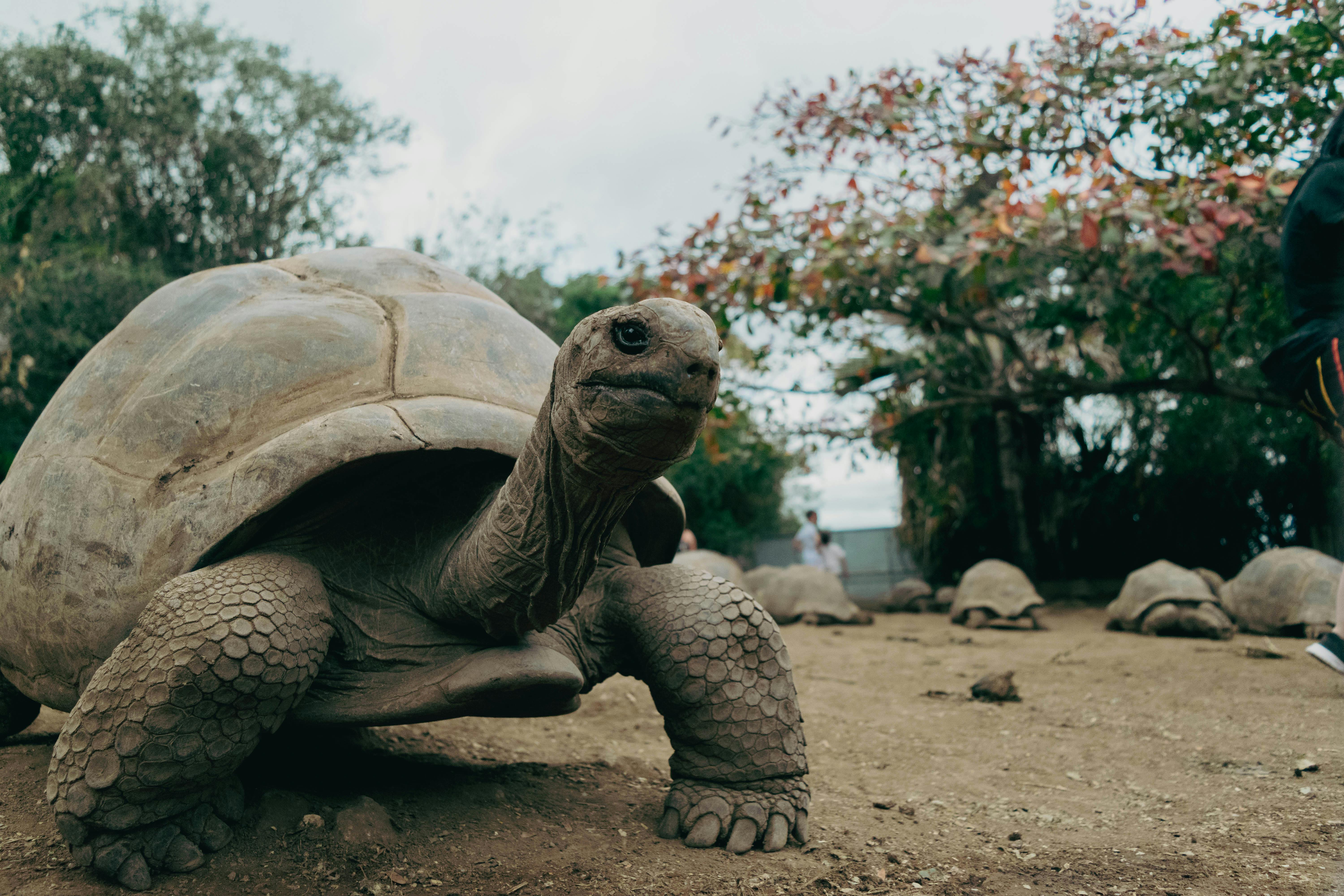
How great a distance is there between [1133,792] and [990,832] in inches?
23.9

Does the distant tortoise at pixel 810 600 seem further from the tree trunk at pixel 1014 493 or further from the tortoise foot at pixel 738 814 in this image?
the tortoise foot at pixel 738 814

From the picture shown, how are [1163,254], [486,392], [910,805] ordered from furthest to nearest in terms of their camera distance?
1. [1163,254]
2. [910,805]
3. [486,392]

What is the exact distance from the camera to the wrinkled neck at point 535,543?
1.47 metres

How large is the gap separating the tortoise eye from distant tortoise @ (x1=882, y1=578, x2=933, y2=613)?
29.0ft

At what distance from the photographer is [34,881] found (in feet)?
5.43

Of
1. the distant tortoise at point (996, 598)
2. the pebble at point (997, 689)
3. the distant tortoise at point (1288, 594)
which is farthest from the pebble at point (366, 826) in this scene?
the distant tortoise at point (996, 598)

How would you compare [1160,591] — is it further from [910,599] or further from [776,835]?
[776,835]

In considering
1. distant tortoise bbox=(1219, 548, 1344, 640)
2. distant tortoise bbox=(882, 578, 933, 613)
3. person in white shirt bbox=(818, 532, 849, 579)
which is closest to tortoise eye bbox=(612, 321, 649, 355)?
distant tortoise bbox=(1219, 548, 1344, 640)

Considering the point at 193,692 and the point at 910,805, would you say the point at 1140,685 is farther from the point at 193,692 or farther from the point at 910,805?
the point at 193,692

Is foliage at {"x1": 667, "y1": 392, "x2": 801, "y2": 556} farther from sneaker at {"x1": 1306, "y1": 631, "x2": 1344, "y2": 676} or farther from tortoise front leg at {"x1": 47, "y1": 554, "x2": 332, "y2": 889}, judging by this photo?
tortoise front leg at {"x1": 47, "y1": 554, "x2": 332, "y2": 889}

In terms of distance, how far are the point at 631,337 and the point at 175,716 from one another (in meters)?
1.08

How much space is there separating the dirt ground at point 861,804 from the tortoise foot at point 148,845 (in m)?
0.03

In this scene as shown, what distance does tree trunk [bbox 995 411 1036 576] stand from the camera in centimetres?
973

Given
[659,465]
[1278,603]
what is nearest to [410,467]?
→ [659,465]
